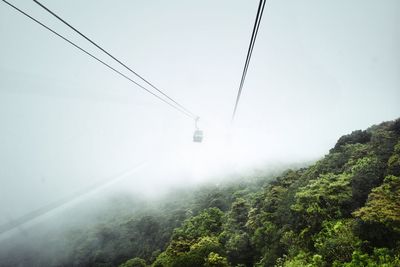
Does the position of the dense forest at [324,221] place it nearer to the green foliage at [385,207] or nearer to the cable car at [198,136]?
the green foliage at [385,207]

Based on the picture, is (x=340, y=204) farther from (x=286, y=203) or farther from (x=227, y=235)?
(x=227, y=235)

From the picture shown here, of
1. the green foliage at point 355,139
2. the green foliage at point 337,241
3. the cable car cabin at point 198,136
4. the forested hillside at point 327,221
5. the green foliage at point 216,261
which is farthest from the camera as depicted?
the green foliage at point 355,139

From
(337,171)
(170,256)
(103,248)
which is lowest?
(103,248)

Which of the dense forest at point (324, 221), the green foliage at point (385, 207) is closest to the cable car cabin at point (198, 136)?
the dense forest at point (324, 221)

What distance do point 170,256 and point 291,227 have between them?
1554 cm

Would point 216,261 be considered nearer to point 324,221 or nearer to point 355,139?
point 324,221

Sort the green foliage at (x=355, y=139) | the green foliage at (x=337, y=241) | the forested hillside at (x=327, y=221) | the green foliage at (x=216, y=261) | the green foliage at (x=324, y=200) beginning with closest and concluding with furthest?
the forested hillside at (x=327, y=221) → the green foliage at (x=337, y=241) → the green foliage at (x=324, y=200) → the green foliage at (x=216, y=261) → the green foliage at (x=355, y=139)

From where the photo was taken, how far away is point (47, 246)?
3258 inches

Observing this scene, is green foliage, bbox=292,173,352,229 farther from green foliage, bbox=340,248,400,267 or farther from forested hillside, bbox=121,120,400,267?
green foliage, bbox=340,248,400,267

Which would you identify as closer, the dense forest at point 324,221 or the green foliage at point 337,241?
the dense forest at point 324,221

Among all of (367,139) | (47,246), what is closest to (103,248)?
(47,246)

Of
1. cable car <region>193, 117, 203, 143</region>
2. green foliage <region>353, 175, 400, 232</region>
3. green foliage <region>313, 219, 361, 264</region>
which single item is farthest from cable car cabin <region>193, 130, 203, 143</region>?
green foliage <region>353, 175, 400, 232</region>

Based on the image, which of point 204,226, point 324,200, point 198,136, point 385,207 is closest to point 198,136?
point 198,136

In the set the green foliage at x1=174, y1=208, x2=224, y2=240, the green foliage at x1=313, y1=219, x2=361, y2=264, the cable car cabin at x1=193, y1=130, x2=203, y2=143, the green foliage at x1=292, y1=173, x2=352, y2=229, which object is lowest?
the green foliage at x1=174, y1=208, x2=224, y2=240
